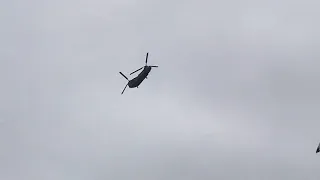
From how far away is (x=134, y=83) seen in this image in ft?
470

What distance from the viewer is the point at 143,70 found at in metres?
142

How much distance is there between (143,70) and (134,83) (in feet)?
15.7
